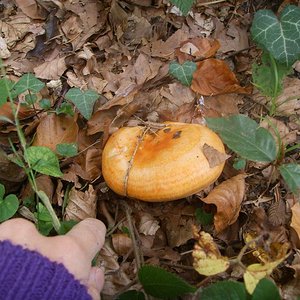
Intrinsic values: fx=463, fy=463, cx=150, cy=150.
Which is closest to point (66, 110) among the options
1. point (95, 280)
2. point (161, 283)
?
point (95, 280)

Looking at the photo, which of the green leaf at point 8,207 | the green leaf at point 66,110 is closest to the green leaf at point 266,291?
the green leaf at point 8,207

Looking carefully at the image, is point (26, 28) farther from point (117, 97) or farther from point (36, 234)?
point (36, 234)

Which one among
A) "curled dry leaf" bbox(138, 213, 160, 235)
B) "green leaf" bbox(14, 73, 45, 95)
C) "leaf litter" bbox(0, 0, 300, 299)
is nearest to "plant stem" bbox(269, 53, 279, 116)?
"leaf litter" bbox(0, 0, 300, 299)

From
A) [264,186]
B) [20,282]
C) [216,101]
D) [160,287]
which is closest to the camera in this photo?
[20,282]

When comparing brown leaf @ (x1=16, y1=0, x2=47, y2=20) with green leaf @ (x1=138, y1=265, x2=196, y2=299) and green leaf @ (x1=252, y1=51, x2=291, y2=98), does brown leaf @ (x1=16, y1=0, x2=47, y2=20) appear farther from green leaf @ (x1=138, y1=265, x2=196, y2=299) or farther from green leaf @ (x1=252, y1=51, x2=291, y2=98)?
green leaf @ (x1=138, y1=265, x2=196, y2=299)

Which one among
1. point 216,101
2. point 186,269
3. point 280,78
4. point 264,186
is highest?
point 280,78

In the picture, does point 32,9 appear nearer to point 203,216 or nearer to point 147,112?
point 147,112

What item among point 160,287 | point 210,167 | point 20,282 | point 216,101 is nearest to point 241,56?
point 216,101
